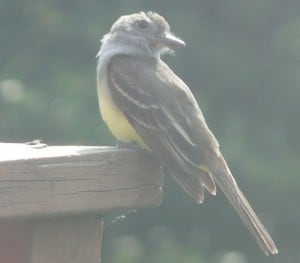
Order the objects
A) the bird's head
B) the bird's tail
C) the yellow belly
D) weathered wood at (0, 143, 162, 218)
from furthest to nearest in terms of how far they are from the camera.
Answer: the bird's head → the yellow belly → the bird's tail → weathered wood at (0, 143, 162, 218)

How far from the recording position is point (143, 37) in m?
6.07

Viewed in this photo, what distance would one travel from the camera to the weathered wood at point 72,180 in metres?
3.60

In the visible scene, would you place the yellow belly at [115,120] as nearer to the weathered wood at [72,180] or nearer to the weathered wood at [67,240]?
the weathered wood at [72,180]

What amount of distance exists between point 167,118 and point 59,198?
1672 millimetres

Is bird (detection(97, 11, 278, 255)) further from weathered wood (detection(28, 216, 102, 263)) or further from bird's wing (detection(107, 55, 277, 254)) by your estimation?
weathered wood (detection(28, 216, 102, 263))

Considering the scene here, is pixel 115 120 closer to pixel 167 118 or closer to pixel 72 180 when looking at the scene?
pixel 167 118

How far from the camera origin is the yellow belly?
5312mm

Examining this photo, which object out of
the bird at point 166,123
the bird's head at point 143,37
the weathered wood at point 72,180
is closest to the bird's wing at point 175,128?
the bird at point 166,123

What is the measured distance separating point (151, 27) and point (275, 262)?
3.86 m

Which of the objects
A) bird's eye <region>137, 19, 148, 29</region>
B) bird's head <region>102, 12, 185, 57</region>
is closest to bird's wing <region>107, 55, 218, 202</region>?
bird's head <region>102, 12, 185, 57</region>

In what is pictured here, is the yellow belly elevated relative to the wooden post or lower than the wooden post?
lower

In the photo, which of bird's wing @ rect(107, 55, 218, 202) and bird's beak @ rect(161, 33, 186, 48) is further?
bird's beak @ rect(161, 33, 186, 48)

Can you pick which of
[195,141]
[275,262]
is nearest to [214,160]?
[195,141]

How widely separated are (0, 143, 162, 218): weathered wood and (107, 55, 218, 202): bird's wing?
2.93ft
